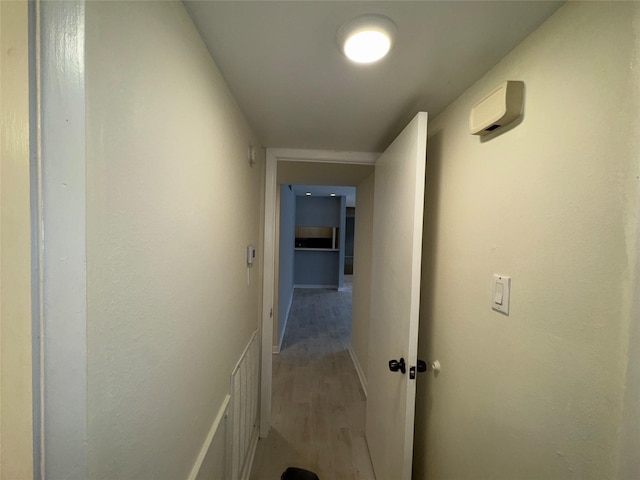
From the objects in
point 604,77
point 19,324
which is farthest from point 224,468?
point 604,77

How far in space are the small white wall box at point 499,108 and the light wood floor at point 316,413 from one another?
2.07m

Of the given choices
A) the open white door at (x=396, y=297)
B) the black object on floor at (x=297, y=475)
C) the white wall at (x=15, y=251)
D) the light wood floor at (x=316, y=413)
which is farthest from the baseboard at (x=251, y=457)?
the white wall at (x=15, y=251)

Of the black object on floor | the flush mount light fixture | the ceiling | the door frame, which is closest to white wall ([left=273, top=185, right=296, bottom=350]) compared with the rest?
the door frame

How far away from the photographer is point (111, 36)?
0.43m

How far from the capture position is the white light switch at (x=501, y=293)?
78 centimetres

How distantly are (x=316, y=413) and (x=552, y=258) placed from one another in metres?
2.20

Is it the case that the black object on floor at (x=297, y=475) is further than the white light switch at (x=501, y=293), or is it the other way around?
the black object on floor at (x=297, y=475)

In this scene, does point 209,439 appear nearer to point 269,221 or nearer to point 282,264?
point 269,221

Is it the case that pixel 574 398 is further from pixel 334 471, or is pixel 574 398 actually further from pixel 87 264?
pixel 334 471

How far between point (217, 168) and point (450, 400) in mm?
1365

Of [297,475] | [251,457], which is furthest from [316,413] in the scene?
[297,475]

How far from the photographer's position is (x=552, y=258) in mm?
646

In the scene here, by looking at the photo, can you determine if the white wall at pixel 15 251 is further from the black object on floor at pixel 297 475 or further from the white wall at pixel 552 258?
the black object on floor at pixel 297 475

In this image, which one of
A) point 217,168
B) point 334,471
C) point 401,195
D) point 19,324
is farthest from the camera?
point 334,471
